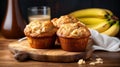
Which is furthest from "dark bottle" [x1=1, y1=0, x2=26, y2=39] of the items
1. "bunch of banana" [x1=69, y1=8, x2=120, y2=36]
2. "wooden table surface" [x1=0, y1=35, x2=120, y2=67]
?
"bunch of banana" [x1=69, y1=8, x2=120, y2=36]

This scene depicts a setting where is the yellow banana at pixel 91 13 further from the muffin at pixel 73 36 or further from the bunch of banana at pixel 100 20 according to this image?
the muffin at pixel 73 36

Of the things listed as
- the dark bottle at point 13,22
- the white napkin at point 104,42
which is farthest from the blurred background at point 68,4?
the white napkin at point 104,42

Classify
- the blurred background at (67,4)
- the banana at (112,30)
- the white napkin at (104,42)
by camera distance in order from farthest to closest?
the blurred background at (67,4) < the banana at (112,30) < the white napkin at (104,42)

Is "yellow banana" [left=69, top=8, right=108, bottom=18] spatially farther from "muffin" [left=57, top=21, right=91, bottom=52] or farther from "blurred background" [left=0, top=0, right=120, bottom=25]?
"muffin" [left=57, top=21, right=91, bottom=52]

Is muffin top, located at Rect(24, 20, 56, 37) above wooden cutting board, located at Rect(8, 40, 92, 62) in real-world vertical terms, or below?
above

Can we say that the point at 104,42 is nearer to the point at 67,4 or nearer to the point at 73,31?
the point at 73,31

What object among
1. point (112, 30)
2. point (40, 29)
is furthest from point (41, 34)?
point (112, 30)

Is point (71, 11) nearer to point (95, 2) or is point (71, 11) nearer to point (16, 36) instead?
point (95, 2)

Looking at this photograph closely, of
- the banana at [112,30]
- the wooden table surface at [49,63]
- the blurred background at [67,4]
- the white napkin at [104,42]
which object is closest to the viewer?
the wooden table surface at [49,63]
